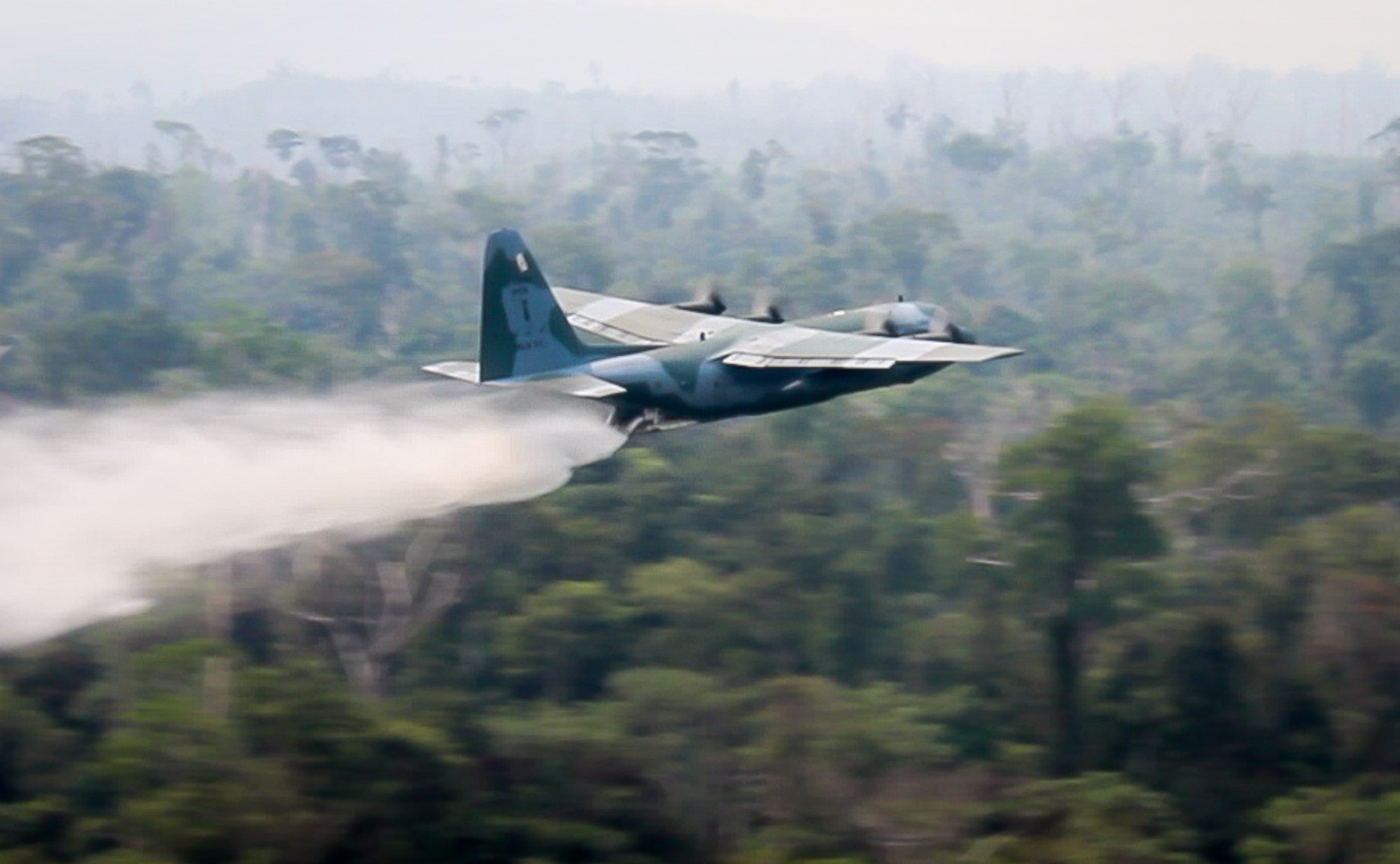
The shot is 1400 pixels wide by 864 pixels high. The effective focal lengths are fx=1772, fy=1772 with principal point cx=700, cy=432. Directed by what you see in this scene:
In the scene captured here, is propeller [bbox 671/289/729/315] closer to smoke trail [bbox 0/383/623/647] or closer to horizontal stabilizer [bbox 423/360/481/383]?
smoke trail [bbox 0/383/623/647]

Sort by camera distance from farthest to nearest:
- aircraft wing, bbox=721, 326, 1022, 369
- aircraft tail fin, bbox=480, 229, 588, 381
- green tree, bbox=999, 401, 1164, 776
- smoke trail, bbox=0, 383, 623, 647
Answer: green tree, bbox=999, 401, 1164, 776 < aircraft tail fin, bbox=480, 229, 588, 381 < aircraft wing, bbox=721, 326, 1022, 369 < smoke trail, bbox=0, 383, 623, 647

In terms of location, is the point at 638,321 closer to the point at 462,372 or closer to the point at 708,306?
the point at 708,306

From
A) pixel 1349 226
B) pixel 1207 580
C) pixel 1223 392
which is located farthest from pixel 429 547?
pixel 1349 226

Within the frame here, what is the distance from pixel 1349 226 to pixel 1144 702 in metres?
106

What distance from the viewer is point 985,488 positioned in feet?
197

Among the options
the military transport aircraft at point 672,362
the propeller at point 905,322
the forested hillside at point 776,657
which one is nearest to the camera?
the military transport aircraft at point 672,362

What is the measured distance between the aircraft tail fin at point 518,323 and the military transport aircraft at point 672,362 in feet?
0.05

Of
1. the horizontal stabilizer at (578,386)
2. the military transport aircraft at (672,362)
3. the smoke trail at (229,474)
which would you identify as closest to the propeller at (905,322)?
the military transport aircraft at (672,362)

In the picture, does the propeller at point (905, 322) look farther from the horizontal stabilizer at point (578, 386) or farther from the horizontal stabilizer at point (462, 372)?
the horizontal stabilizer at point (462, 372)

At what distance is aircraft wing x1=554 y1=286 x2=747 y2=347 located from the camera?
36.2m

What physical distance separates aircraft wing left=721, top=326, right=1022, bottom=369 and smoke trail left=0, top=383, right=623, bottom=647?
298cm

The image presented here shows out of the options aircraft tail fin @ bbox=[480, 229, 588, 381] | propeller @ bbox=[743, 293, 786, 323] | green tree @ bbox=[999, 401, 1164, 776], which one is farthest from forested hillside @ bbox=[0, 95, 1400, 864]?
aircraft tail fin @ bbox=[480, 229, 588, 381]

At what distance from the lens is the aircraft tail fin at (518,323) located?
33031 millimetres

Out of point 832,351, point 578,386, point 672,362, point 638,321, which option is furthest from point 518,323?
point 832,351
